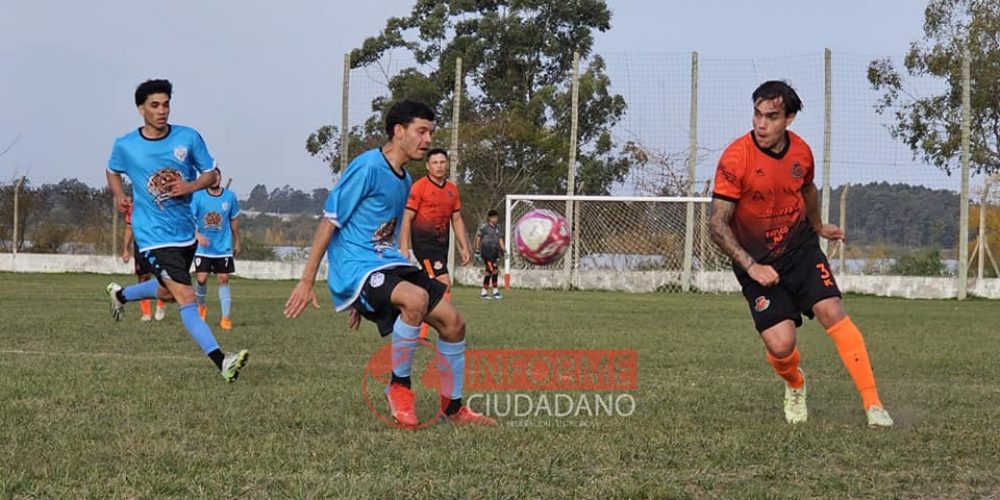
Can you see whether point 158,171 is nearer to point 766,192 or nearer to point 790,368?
point 766,192

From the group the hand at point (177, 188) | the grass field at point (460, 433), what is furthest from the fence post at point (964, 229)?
the hand at point (177, 188)

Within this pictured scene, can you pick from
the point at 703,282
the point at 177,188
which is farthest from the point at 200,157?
the point at 703,282

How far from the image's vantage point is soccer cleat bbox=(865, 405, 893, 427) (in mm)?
5656

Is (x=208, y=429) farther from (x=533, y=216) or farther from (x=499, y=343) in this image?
(x=533, y=216)

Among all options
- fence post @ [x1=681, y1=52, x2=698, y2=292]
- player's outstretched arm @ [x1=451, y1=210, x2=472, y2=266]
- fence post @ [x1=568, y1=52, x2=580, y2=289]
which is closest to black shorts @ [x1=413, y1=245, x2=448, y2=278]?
player's outstretched arm @ [x1=451, y1=210, x2=472, y2=266]

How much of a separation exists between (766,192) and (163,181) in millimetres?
4128

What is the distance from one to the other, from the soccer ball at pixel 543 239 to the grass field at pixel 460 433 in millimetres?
2318

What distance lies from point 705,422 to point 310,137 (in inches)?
1354

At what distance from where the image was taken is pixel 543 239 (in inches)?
504

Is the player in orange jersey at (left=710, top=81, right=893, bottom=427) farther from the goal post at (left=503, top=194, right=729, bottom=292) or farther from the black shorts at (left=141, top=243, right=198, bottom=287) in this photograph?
the goal post at (left=503, top=194, right=729, bottom=292)

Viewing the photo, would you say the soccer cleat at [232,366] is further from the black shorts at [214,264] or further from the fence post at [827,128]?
the fence post at [827,128]

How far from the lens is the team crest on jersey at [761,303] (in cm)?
596

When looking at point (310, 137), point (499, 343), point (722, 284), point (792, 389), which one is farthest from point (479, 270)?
point (792, 389)

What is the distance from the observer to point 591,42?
39.6 metres
